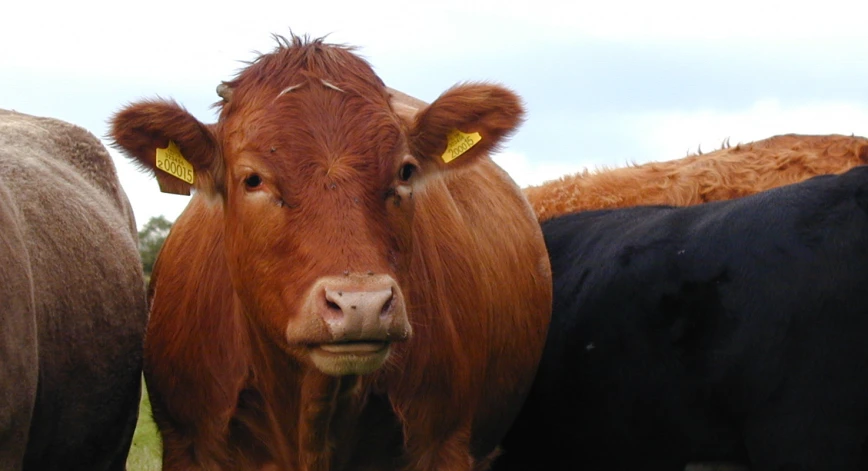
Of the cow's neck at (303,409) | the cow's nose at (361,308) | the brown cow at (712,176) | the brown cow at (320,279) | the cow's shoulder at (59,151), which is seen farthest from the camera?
the brown cow at (712,176)

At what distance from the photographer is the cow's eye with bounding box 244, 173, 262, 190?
5020 millimetres

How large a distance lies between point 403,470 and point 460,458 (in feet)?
1.17

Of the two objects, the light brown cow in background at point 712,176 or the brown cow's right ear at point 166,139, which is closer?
the brown cow's right ear at point 166,139

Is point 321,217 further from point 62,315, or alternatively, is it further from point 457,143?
point 62,315

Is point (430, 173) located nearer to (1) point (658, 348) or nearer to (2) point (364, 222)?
(2) point (364, 222)

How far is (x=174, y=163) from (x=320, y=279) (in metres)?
1.10

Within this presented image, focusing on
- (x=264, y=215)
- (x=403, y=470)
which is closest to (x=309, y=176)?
(x=264, y=215)

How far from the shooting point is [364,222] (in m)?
4.85

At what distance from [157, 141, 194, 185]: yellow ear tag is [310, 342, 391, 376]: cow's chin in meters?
1.15

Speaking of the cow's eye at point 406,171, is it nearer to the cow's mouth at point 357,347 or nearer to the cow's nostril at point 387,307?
the cow's nostril at point 387,307

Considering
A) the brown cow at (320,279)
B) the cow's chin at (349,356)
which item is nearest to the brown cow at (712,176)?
the brown cow at (320,279)

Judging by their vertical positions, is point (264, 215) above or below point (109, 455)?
above

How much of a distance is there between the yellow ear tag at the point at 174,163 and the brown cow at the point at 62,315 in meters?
0.65

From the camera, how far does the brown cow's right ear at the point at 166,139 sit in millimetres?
5219
